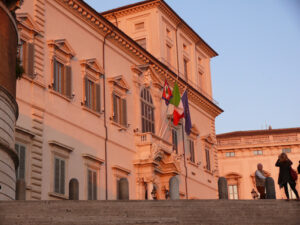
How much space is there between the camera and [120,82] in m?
33.8

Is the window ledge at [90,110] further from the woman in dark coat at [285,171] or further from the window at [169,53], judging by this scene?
the woman in dark coat at [285,171]

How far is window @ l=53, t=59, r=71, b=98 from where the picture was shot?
92.5ft

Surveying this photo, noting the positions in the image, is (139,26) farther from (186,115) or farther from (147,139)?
(147,139)

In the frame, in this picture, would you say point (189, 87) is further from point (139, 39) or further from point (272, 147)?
point (272, 147)

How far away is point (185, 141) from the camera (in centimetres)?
4081

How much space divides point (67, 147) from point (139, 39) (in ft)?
54.6

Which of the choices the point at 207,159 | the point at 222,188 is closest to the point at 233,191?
the point at 207,159

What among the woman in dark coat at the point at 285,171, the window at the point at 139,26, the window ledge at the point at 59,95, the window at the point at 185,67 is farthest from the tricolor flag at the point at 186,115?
the woman in dark coat at the point at 285,171

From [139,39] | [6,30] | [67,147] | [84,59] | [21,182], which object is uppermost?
[139,39]

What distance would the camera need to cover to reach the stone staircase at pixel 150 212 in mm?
A: 14164

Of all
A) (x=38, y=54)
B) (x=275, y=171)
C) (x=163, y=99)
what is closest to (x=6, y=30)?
(x=38, y=54)

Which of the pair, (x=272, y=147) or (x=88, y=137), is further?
(x=272, y=147)

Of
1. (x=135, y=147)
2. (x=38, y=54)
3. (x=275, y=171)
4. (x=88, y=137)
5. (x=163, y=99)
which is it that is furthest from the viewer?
(x=275, y=171)

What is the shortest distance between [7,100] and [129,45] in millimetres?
16384
